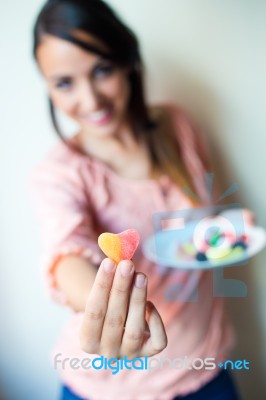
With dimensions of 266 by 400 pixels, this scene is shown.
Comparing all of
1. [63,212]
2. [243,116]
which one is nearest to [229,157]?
[243,116]

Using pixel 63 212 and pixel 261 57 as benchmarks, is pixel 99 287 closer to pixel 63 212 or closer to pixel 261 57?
pixel 63 212

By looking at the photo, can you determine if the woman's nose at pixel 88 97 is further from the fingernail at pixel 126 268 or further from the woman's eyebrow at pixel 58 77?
the fingernail at pixel 126 268

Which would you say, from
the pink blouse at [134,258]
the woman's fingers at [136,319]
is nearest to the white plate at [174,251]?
the pink blouse at [134,258]

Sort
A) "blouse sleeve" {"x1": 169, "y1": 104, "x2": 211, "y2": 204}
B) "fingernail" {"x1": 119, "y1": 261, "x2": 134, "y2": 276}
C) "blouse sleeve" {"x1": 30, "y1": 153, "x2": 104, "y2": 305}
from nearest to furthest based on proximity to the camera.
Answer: "fingernail" {"x1": 119, "y1": 261, "x2": 134, "y2": 276}, "blouse sleeve" {"x1": 30, "y1": 153, "x2": 104, "y2": 305}, "blouse sleeve" {"x1": 169, "y1": 104, "x2": 211, "y2": 204}

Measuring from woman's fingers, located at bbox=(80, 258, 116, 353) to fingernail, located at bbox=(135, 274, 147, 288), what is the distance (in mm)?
13

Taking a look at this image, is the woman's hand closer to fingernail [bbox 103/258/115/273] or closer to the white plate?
fingernail [bbox 103/258/115/273]

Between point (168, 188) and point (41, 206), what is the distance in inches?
5.4

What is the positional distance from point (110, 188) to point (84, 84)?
0.36 ft

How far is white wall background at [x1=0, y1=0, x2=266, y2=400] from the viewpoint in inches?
14.5

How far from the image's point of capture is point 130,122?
1.41ft

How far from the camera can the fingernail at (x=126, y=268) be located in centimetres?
19

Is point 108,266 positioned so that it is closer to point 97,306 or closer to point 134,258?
point 97,306

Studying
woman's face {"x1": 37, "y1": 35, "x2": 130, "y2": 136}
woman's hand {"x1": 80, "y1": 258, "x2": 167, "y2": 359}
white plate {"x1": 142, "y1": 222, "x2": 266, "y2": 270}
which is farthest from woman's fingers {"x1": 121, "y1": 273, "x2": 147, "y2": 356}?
woman's face {"x1": 37, "y1": 35, "x2": 130, "y2": 136}

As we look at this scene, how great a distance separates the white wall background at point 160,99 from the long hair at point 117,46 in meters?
0.02
